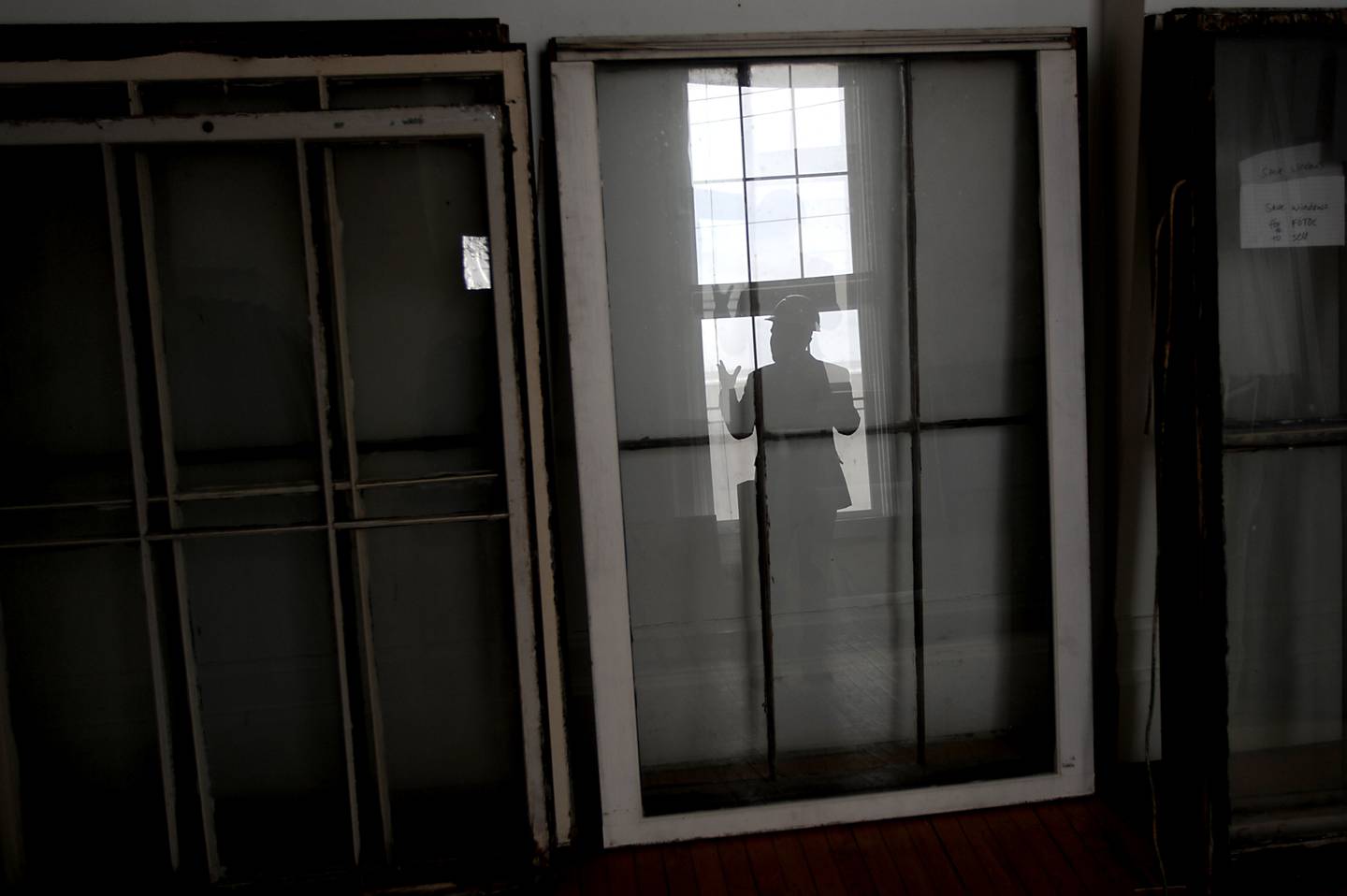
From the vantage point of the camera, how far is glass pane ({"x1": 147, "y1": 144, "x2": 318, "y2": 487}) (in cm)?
178

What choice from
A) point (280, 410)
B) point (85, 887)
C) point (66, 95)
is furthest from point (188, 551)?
point (66, 95)

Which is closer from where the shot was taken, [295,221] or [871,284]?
[295,221]

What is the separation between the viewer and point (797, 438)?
1988 mm

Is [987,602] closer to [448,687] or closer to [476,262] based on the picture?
[448,687]

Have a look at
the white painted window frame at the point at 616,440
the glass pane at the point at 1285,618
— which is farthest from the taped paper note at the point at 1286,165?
the glass pane at the point at 1285,618

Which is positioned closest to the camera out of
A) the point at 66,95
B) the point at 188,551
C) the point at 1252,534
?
the point at 66,95

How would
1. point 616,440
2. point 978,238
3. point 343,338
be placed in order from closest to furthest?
point 343,338
point 616,440
point 978,238

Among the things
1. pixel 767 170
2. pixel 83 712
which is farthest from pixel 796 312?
pixel 83 712

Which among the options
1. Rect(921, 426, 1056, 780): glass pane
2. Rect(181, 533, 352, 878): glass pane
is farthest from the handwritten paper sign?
Rect(181, 533, 352, 878): glass pane

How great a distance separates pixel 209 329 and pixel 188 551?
432mm

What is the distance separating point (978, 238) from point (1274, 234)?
0.57 meters

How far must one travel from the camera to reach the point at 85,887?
1810mm

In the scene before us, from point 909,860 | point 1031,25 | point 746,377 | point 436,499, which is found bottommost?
point 909,860

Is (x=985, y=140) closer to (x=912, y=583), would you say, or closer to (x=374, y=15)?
(x=912, y=583)
